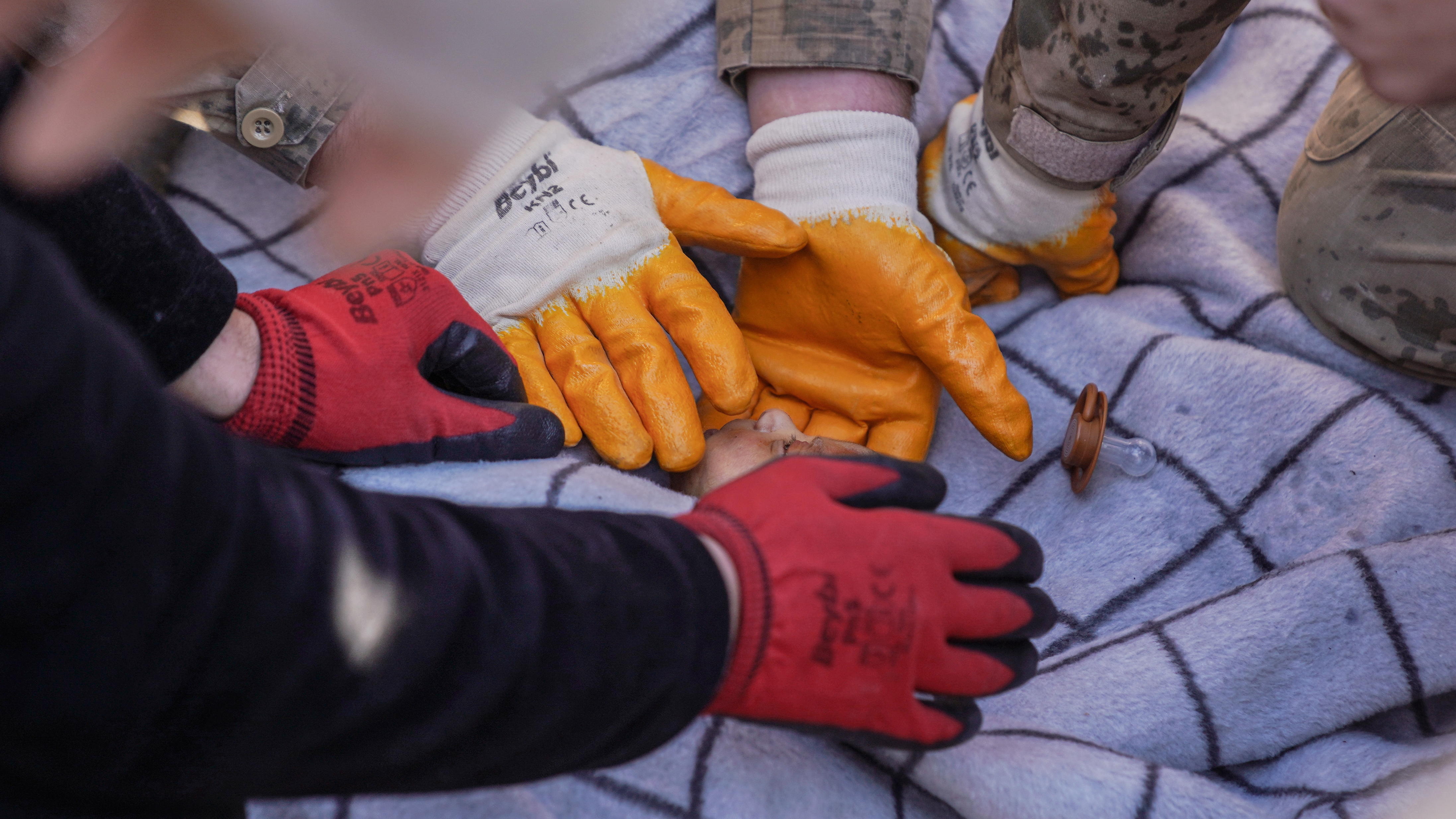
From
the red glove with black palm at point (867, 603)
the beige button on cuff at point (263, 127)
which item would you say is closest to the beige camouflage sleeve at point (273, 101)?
the beige button on cuff at point (263, 127)

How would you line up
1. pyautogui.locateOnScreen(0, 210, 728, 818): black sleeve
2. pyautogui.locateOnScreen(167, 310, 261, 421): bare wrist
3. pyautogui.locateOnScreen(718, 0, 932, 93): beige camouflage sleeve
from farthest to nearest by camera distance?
pyautogui.locateOnScreen(718, 0, 932, 93): beige camouflage sleeve
pyautogui.locateOnScreen(167, 310, 261, 421): bare wrist
pyautogui.locateOnScreen(0, 210, 728, 818): black sleeve

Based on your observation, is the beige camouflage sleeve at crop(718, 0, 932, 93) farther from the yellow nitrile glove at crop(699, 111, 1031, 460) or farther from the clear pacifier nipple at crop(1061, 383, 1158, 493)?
the clear pacifier nipple at crop(1061, 383, 1158, 493)

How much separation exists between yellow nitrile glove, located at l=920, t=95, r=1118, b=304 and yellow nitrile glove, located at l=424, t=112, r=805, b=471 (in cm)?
23

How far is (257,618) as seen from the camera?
1.27 ft

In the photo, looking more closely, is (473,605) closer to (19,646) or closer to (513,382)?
(19,646)

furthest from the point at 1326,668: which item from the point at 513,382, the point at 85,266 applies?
the point at 85,266

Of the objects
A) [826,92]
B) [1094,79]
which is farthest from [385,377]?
[1094,79]

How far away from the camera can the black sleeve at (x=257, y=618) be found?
0.36 metres

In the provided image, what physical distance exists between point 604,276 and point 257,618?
51 cm

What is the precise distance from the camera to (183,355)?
591 millimetres

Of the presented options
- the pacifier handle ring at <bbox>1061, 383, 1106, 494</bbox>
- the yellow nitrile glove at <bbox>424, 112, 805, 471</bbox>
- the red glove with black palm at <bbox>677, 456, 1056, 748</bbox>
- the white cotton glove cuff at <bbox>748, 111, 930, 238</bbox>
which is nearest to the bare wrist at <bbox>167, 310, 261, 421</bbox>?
the yellow nitrile glove at <bbox>424, 112, 805, 471</bbox>

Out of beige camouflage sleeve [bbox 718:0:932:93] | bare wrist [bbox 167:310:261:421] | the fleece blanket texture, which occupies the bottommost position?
the fleece blanket texture

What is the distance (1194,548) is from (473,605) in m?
0.68

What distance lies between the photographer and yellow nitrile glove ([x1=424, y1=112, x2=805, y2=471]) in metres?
0.78
